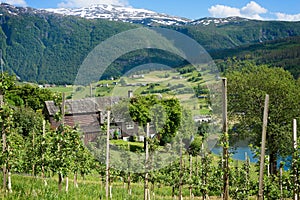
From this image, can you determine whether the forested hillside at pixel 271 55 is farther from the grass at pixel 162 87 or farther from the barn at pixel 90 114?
the grass at pixel 162 87

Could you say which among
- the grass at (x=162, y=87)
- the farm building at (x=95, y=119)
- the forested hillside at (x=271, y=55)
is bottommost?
the farm building at (x=95, y=119)

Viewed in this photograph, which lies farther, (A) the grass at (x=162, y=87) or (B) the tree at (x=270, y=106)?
(B) the tree at (x=270, y=106)

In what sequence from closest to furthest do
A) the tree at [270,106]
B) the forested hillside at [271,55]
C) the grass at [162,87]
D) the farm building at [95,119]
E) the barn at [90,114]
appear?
the grass at [162,87] < the farm building at [95,119] < the barn at [90,114] < the tree at [270,106] < the forested hillside at [271,55]

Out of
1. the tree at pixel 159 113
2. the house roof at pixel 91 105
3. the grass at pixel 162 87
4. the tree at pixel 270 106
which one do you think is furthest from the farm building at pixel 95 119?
the tree at pixel 270 106

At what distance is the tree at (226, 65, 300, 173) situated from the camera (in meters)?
23.2

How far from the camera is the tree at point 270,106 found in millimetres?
23236

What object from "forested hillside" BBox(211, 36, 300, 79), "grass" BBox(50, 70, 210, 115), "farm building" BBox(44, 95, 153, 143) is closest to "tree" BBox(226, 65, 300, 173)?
"grass" BBox(50, 70, 210, 115)

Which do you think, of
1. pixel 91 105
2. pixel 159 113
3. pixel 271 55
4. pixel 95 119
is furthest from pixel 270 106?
pixel 271 55

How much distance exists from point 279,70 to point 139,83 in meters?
14.8

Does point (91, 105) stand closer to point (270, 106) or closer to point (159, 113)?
point (159, 113)

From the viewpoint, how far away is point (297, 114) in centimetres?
2378

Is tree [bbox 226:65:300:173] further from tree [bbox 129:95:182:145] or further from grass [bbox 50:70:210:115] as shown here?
tree [bbox 129:95:182:145]

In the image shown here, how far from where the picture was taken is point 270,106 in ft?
78.5

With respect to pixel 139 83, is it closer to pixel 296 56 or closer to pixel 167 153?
pixel 167 153
